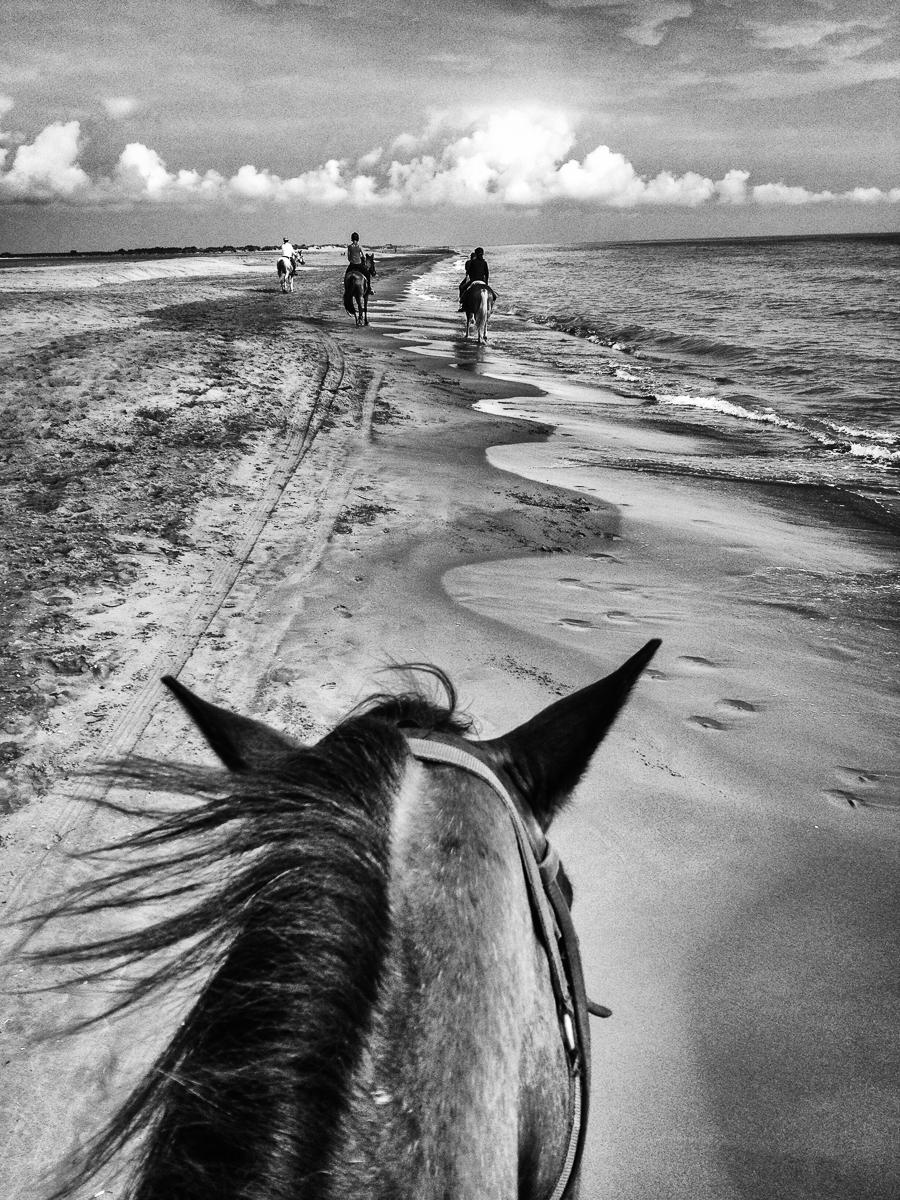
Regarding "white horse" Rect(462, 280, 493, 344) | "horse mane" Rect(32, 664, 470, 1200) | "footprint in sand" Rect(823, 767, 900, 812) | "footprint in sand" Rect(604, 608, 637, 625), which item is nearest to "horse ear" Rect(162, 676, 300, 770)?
"horse mane" Rect(32, 664, 470, 1200)

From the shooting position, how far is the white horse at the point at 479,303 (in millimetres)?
17672

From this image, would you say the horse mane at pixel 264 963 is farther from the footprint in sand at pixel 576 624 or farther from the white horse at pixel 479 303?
the white horse at pixel 479 303

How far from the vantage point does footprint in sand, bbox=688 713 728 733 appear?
3646mm

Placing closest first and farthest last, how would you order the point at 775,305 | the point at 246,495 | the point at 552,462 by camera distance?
the point at 246,495 → the point at 552,462 → the point at 775,305

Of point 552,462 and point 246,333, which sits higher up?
point 246,333

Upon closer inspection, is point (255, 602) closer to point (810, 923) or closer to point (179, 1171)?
point (810, 923)

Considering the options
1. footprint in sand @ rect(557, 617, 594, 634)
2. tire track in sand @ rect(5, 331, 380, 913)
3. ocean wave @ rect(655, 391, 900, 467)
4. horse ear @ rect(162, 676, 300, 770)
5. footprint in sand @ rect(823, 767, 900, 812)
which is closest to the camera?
horse ear @ rect(162, 676, 300, 770)

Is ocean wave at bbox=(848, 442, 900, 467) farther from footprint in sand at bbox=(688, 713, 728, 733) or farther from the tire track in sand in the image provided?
footprint in sand at bbox=(688, 713, 728, 733)

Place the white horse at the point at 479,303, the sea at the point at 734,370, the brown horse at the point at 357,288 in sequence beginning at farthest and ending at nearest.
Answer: the brown horse at the point at 357,288, the white horse at the point at 479,303, the sea at the point at 734,370

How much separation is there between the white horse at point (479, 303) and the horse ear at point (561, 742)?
17.8 metres

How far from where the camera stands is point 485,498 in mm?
6781

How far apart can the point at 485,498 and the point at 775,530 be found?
2528 mm

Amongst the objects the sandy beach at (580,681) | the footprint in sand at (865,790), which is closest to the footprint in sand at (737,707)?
the sandy beach at (580,681)

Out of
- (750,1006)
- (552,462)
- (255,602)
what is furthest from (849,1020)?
(552,462)
